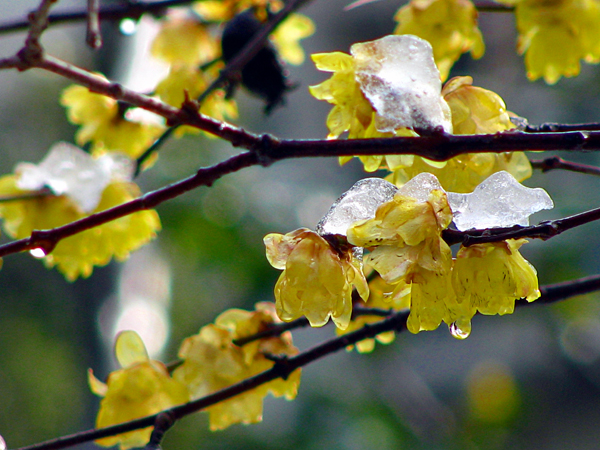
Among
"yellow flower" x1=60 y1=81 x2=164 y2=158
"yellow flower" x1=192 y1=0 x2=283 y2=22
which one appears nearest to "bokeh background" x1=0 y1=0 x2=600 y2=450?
"yellow flower" x1=192 y1=0 x2=283 y2=22

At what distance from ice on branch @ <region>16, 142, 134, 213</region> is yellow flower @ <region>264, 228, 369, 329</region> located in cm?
48

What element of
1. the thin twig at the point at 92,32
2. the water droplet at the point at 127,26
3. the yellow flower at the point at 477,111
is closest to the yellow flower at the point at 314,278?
the yellow flower at the point at 477,111

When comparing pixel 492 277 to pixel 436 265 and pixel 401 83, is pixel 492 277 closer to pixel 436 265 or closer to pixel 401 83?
pixel 436 265

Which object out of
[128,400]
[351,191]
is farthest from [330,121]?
[128,400]

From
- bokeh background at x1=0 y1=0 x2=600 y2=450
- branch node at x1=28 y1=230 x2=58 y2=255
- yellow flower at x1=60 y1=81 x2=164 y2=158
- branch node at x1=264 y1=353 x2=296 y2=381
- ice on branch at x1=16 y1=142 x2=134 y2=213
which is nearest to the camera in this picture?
branch node at x1=28 y1=230 x2=58 y2=255

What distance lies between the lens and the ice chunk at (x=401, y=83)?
41 centimetres

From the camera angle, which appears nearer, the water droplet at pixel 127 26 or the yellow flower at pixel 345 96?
the yellow flower at pixel 345 96

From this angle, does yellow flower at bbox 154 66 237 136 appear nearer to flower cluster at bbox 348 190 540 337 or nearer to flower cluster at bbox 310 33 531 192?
flower cluster at bbox 310 33 531 192

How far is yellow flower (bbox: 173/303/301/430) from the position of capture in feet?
2.10

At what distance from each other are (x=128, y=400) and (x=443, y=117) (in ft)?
1.62

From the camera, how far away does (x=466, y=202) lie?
0.41 m

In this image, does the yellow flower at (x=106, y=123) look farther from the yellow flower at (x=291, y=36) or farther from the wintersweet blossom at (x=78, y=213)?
the yellow flower at (x=291, y=36)

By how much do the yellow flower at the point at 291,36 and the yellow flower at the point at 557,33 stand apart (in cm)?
48

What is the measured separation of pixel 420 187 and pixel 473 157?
8cm
